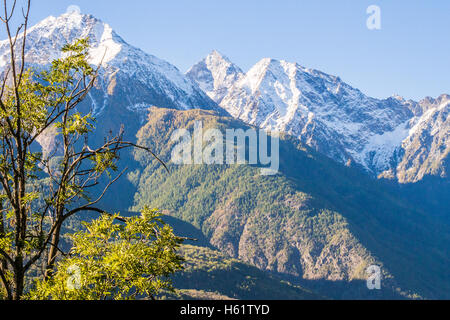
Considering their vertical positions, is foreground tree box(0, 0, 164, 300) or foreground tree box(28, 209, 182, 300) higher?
foreground tree box(0, 0, 164, 300)

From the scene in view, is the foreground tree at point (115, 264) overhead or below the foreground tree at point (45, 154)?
below

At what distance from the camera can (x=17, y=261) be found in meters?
17.4

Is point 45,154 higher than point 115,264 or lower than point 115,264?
higher

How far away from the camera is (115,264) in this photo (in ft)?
50.1

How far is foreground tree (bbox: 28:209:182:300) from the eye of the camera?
15.5 metres

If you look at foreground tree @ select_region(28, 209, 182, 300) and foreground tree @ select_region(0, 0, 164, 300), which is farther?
foreground tree @ select_region(0, 0, 164, 300)

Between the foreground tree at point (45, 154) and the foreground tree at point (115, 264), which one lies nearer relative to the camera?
the foreground tree at point (115, 264)

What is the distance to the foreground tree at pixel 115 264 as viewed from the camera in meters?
15.5

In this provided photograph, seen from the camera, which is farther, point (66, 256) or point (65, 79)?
point (65, 79)

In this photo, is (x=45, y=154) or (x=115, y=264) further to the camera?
(x=45, y=154)
